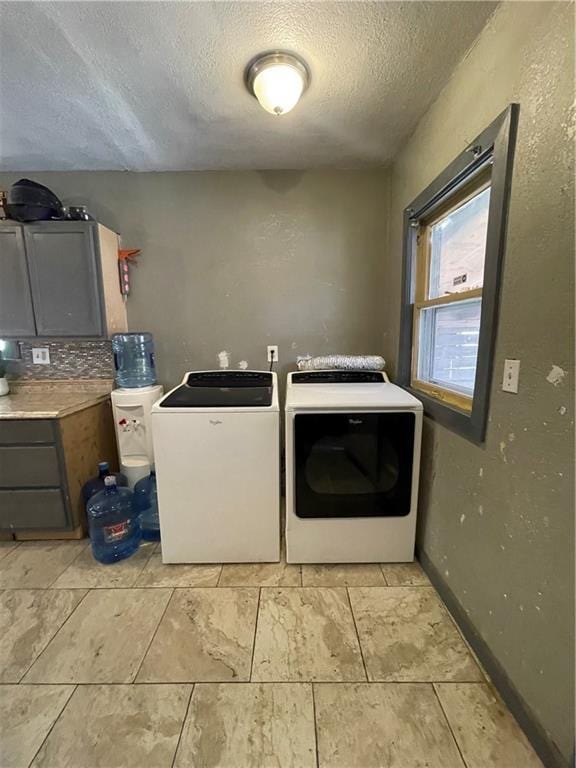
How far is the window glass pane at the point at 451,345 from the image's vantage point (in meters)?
1.46

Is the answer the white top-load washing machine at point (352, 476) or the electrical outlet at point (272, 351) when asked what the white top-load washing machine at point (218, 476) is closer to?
the white top-load washing machine at point (352, 476)

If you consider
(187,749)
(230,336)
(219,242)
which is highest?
(219,242)

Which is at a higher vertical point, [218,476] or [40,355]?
[40,355]

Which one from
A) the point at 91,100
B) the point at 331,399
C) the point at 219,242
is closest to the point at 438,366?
the point at 331,399

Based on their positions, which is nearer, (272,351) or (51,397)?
(51,397)

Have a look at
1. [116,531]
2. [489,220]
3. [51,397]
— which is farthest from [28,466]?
[489,220]

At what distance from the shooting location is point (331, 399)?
1.66m

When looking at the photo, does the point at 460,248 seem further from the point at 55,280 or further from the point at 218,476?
the point at 55,280

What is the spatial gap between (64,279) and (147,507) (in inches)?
59.9

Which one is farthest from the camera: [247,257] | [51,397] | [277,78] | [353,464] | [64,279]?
[247,257]

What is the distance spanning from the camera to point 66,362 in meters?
2.31

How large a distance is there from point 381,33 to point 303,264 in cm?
119

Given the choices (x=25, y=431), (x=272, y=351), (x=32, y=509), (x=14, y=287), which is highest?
(x=14, y=287)

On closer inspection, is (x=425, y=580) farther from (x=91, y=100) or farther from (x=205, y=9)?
(x=91, y=100)
